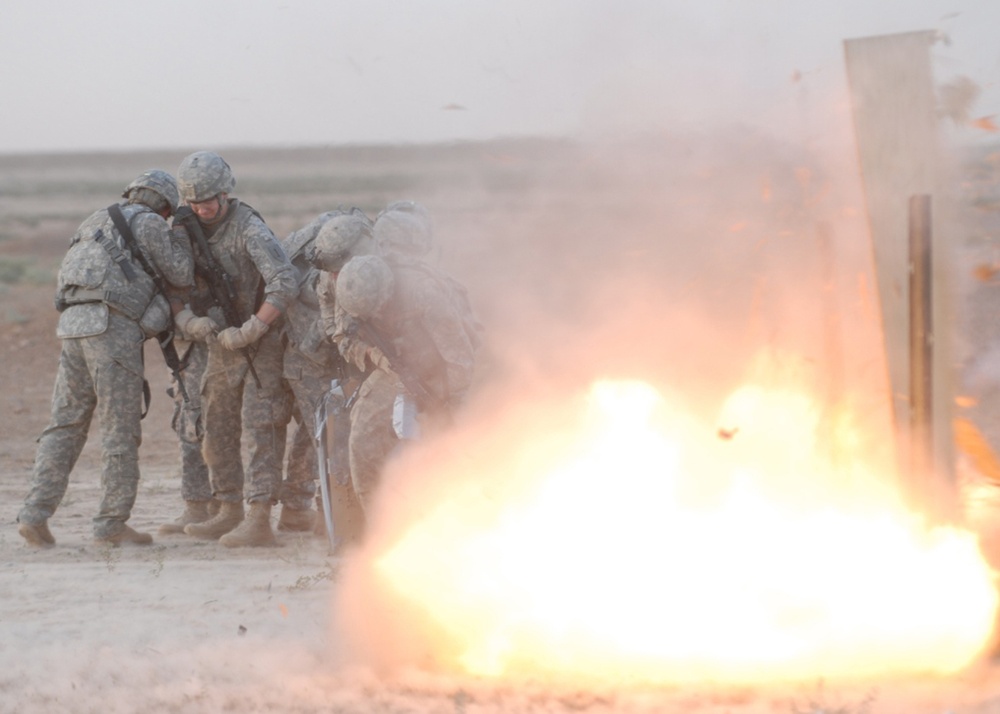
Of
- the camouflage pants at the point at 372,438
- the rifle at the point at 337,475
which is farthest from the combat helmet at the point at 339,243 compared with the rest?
the camouflage pants at the point at 372,438

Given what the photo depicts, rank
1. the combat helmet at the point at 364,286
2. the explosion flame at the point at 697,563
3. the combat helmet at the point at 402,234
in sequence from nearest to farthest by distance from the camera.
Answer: the explosion flame at the point at 697,563 → the combat helmet at the point at 364,286 → the combat helmet at the point at 402,234

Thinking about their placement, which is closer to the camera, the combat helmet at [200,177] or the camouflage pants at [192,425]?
the combat helmet at [200,177]

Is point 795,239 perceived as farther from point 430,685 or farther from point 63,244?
point 63,244

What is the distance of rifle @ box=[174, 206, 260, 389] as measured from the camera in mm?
7820

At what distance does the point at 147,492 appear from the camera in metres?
10.2

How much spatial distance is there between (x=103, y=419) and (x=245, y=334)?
1.04m

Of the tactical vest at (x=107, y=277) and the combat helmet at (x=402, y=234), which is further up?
the combat helmet at (x=402, y=234)

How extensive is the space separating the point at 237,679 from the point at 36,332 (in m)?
14.1

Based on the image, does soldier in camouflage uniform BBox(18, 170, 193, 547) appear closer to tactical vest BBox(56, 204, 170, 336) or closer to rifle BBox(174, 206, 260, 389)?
tactical vest BBox(56, 204, 170, 336)

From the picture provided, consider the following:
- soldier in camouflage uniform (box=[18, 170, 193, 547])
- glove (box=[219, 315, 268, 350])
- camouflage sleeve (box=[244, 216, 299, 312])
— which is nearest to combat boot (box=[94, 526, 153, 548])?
soldier in camouflage uniform (box=[18, 170, 193, 547])

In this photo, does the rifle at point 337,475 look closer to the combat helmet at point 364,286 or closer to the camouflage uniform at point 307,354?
the camouflage uniform at point 307,354

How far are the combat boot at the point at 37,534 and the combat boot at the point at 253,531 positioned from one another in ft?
3.62

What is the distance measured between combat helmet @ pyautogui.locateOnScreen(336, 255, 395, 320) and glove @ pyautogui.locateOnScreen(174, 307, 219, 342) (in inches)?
55.0

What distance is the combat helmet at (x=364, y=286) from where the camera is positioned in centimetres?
662
